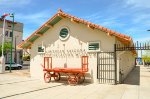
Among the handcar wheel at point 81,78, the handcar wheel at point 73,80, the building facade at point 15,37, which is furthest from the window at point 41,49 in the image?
the building facade at point 15,37

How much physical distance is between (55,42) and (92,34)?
3.83 meters

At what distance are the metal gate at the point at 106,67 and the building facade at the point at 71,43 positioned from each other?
0.18m

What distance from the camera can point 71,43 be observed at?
54.0 feet

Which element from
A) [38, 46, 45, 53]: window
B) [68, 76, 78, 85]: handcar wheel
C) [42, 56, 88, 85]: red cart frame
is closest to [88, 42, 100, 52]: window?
[42, 56, 88, 85]: red cart frame

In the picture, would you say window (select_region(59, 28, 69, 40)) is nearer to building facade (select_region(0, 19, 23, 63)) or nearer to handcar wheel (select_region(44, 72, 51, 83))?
handcar wheel (select_region(44, 72, 51, 83))

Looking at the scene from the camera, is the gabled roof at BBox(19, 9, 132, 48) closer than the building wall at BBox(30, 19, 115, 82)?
Yes

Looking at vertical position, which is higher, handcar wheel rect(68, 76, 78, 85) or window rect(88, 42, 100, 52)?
window rect(88, 42, 100, 52)

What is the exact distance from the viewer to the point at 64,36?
16906mm

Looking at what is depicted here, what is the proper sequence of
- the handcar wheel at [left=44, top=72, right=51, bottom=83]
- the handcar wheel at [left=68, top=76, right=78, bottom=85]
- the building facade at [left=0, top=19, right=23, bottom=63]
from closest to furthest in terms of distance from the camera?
1. the handcar wheel at [left=68, top=76, right=78, bottom=85]
2. the handcar wheel at [left=44, top=72, right=51, bottom=83]
3. the building facade at [left=0, top=19, right=23, bottom=63]

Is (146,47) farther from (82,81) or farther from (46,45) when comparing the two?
(46,45)

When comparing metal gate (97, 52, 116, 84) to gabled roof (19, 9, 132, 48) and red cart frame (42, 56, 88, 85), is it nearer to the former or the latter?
red cart frame (42, 56, 88, 85)

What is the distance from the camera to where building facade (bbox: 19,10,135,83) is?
14.8 metres

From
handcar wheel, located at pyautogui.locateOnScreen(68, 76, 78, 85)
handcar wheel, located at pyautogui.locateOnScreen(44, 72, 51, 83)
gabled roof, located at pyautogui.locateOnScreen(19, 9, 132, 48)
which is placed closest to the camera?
gabled roof, located at pyautogui.locateOnScreen(19, 9, 132, 48)

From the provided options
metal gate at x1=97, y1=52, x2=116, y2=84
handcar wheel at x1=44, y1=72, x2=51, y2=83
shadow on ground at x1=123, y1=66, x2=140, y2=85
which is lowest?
shadow on ground at x1=123, y1=66, x2=140, y2=85
